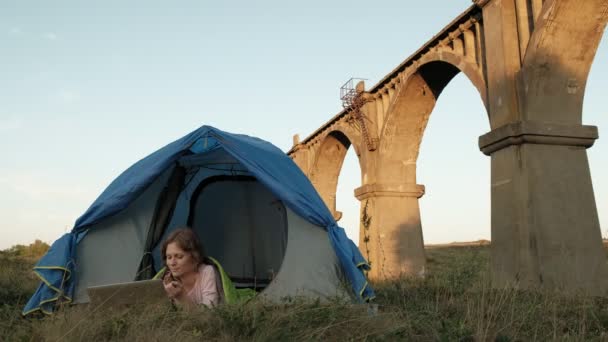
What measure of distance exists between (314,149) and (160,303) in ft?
55.2

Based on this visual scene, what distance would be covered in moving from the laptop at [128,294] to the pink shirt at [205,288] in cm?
32

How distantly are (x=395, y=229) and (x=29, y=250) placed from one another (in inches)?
477

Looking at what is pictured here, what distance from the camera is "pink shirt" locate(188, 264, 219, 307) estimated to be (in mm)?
4539

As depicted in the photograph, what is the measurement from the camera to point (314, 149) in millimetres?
20812

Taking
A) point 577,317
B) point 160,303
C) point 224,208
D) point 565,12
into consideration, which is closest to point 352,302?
point 160,303

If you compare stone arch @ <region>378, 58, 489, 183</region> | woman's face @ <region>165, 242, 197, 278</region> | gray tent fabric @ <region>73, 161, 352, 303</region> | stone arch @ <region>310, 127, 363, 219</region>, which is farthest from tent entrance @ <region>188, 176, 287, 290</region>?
stone arch @ <region>310, 127, 363, 219</region>

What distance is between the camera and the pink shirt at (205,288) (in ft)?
14.9

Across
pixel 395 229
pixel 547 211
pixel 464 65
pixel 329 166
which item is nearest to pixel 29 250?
pixel 329 166

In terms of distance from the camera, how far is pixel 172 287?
4387 millimetres

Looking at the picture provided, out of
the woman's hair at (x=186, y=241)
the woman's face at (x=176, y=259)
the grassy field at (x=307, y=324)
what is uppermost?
the woman's hair at (x=186, y=241)

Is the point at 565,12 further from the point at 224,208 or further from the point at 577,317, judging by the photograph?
the point at 224,208

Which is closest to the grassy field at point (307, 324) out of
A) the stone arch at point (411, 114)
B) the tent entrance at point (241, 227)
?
the tent entrance at point (241, 227)

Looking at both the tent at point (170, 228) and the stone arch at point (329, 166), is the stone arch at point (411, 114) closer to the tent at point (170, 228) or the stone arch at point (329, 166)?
the stone arch at point (329, 166)

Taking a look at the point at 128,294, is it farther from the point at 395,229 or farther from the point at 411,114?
the point at 411,114
